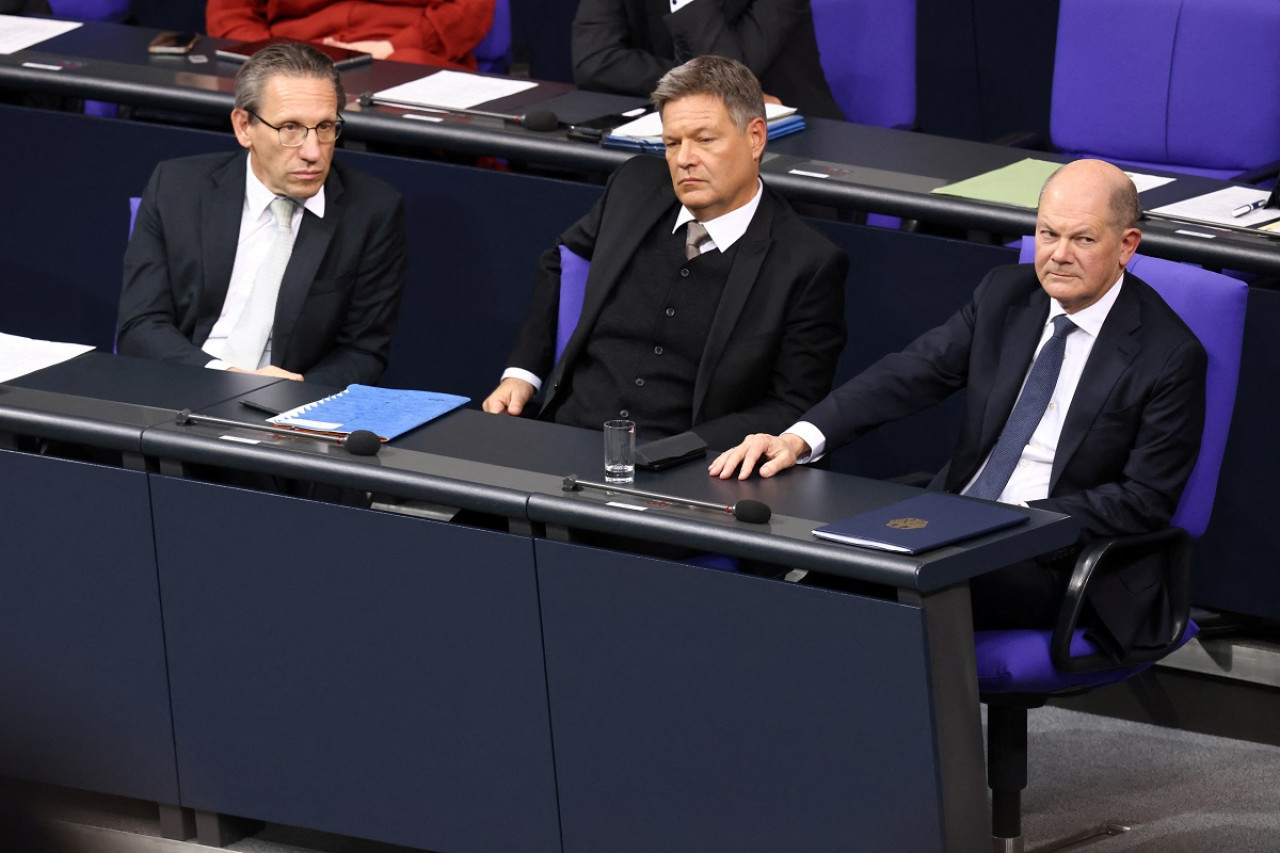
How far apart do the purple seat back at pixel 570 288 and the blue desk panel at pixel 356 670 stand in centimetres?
98

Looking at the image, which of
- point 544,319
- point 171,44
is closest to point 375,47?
point 171,44

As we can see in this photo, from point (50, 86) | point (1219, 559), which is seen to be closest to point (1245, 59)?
point (1219, 559)

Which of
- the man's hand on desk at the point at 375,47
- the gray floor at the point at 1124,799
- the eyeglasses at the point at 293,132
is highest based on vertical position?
the man's hand on desk at the point at 375,47

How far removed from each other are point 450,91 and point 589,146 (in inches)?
21.4

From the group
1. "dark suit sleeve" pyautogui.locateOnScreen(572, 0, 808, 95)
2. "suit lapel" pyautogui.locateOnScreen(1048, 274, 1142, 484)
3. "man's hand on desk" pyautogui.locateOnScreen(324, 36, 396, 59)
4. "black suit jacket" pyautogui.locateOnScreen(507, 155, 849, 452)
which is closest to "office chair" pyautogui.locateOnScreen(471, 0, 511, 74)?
"man's hand on desk" pyautogui.locateOnScreen(324, 36, 396, 59)

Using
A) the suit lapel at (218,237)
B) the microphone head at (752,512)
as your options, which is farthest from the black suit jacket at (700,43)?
the microphone head at (752,512)

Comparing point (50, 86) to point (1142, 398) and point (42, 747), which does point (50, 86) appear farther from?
point (1142, 398)

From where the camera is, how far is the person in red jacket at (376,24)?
5156 mm

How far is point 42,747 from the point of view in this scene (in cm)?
324

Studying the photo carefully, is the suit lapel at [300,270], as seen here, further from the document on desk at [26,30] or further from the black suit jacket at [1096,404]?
the document on desk at [26,30]

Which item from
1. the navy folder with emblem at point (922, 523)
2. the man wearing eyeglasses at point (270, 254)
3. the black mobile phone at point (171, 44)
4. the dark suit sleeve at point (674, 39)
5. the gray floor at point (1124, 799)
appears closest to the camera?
the navy folder with emblem at point (922, 523)

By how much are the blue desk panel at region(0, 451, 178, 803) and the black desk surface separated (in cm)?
9

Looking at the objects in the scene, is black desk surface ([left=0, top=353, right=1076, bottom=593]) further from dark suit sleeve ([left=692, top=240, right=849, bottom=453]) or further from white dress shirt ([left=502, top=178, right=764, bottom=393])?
white dress shirt ([left=502, top=178, right=764, bottom=393])

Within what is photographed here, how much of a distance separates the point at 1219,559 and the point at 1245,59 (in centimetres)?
143
